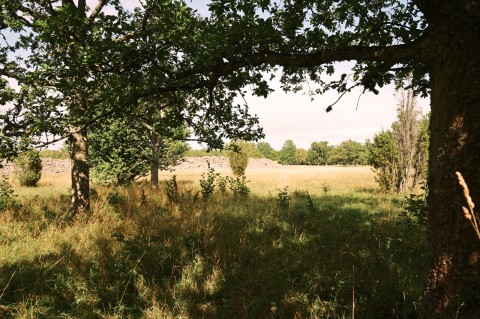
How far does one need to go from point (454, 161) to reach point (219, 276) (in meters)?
3.31

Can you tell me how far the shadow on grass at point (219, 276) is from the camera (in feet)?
11.1

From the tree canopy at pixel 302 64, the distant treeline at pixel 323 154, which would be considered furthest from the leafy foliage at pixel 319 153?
the tree canopy at pixel 302 64

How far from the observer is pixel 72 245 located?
5168 mm

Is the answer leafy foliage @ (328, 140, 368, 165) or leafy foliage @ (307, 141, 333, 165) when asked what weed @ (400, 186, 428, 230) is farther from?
leafy foliage @ (307, 141, 333, 165)

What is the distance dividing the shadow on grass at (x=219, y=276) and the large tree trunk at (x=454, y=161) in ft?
2.17

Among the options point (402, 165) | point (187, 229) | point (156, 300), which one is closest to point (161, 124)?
point (187, 229)

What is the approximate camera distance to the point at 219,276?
13.6 ft

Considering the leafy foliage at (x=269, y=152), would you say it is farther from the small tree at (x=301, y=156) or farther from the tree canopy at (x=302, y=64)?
the tree canopy at (x=302, y=64)

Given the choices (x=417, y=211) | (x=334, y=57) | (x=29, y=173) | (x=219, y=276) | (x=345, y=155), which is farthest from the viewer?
(x=345, y=155)

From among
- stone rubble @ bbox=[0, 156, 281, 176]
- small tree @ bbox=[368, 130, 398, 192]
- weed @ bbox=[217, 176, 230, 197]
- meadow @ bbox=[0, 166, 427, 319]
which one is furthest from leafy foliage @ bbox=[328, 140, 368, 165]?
meadow @ bbox=[0, 166, 427, 319]

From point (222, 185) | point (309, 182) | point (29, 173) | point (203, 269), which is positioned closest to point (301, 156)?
point (309, 182)

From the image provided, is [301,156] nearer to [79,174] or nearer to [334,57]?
[79,174]

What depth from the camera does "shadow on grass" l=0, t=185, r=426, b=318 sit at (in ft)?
11.1

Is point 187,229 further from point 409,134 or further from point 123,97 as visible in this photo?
point 409,134
